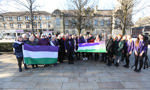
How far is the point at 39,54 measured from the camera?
5219 mm

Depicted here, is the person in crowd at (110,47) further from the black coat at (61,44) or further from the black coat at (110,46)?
the black coat at (61,44)

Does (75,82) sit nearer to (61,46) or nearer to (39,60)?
(39,60)

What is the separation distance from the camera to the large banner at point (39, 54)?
4.96m

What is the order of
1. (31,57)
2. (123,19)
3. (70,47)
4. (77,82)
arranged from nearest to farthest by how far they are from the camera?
1. (77,82)
2. (31,57)
3. (70,47)
4. (123,19)

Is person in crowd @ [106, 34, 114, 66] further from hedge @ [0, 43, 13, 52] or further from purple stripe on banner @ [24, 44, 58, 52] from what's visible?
hedge @ [0, 43, 13, 52]

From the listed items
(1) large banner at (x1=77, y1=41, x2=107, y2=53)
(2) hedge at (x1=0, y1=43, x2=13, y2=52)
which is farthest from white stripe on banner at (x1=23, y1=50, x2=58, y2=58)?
(2) hedge at (x1=0, y1=43, x2=13, y2=52)

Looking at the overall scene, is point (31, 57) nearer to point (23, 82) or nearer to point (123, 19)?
point (23, 82)

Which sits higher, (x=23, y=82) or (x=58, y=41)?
(x=58, y=41)

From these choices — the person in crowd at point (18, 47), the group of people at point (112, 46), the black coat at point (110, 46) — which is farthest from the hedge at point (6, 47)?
the black coat at point (110, 46)

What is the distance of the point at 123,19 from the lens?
454 inches

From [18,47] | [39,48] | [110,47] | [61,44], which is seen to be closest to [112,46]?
[110,47]

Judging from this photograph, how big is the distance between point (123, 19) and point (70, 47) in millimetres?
9030

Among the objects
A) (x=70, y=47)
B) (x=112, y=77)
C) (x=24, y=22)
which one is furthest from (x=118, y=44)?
(x=24, y=22)

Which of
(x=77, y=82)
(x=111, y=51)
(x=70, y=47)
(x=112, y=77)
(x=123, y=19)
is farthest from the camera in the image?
(x=123, y=19)
